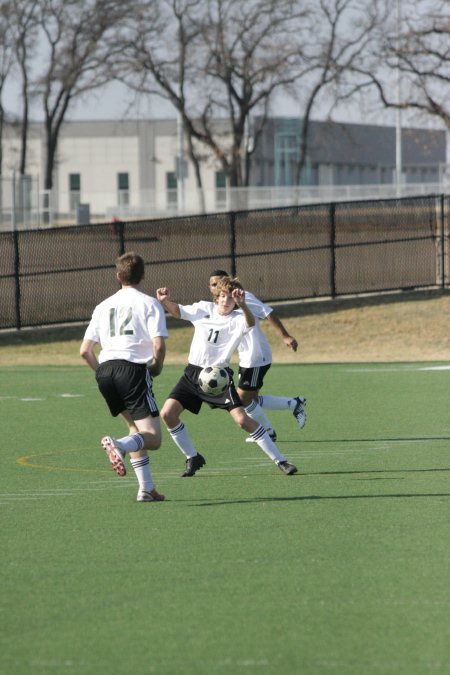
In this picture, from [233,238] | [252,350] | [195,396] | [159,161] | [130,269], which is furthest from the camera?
[159,161]

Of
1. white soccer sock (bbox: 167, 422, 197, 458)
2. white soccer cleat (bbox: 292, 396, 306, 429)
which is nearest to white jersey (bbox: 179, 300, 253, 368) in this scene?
white soccer sock (bbox: 167, 422, 197, 458)

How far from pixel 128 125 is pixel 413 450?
88497 mm

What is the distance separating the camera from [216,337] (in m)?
11.6

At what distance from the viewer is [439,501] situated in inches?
397

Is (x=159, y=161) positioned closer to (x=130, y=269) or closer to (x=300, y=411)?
(x=300, y=411)

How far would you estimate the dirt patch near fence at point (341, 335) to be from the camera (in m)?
26.8

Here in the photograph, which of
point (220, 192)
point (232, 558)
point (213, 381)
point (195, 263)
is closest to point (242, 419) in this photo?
point (213, 381)

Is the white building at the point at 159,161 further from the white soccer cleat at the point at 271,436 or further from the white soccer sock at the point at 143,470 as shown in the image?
the white soccer sock at the point at 143,470

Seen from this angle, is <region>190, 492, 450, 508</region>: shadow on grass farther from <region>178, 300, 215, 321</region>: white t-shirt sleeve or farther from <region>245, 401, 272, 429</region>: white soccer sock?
<region>245, 401, 272, 429</region>: white soccer sock

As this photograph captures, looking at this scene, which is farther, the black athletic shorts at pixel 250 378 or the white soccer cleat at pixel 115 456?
the black athletic shorts at pixel 250 378

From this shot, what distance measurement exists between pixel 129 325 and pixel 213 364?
1.71 meters

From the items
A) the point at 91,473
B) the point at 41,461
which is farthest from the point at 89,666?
the point at 41,461

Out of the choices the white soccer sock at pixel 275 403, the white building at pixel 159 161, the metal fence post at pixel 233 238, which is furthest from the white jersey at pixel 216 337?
the white building at pixel 159 161

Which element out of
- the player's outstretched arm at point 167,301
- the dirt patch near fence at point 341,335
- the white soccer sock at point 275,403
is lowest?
the dirt patch near fence at point 341,335
